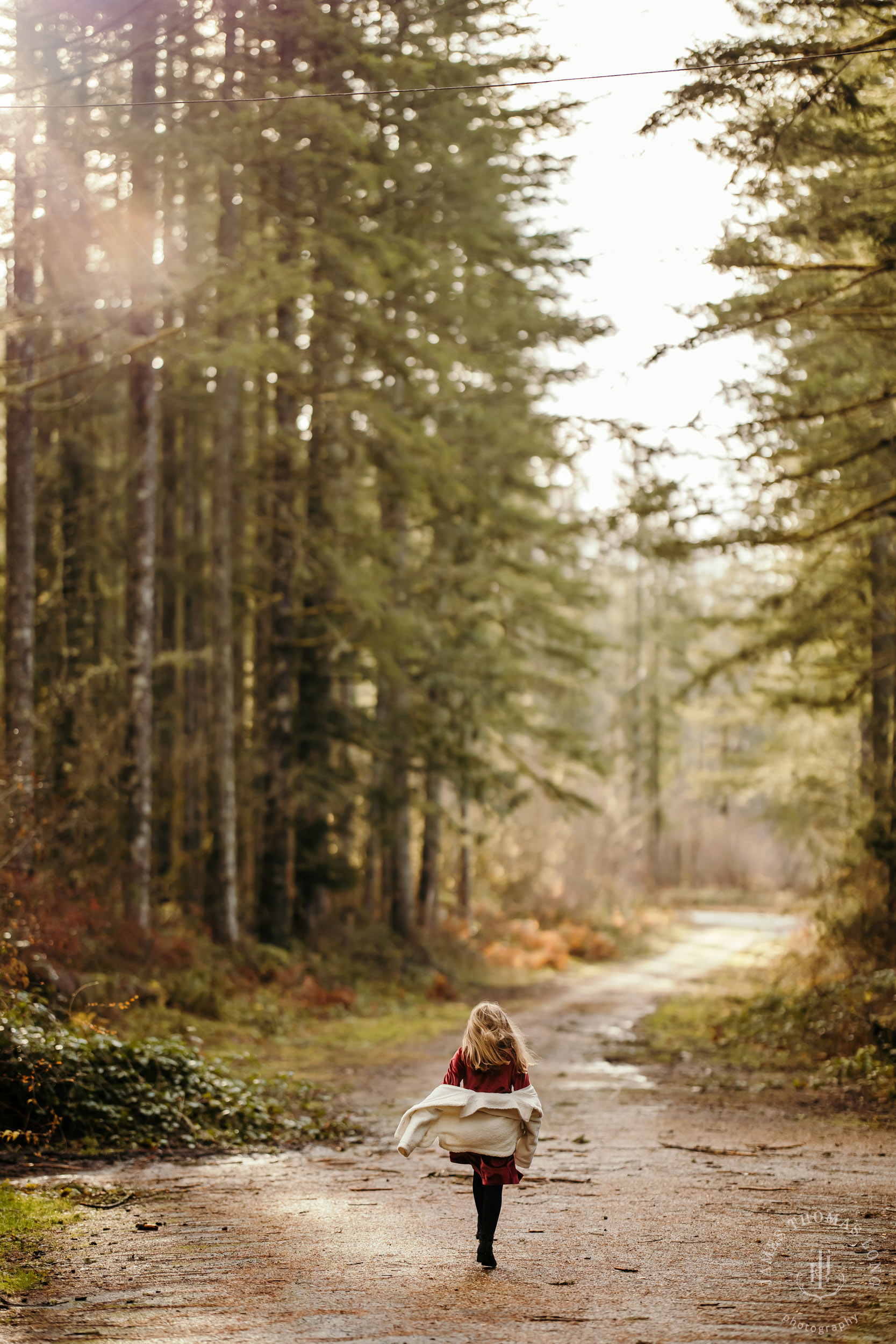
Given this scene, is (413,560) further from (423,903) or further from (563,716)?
(563,716)

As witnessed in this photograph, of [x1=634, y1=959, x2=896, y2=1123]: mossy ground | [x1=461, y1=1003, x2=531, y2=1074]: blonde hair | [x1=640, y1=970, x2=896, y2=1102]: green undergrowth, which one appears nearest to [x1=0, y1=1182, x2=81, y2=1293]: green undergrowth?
[x1=461, y1=1003, x2=531, y2=1074]: blonde hair

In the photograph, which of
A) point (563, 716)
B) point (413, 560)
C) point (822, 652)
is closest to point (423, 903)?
point (413, 560)

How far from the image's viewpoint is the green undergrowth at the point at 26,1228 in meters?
4.99

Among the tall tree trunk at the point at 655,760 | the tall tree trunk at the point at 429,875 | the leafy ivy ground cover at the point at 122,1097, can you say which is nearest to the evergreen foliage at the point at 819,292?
the leafy ivy ground cover at the point at 122,1097

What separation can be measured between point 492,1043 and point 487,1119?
35cm

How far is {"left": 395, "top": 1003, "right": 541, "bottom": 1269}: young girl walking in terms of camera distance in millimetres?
5164

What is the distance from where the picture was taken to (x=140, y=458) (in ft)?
45.7

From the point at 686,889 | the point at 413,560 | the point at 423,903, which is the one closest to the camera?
the point at 423,903

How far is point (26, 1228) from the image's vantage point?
5.66 meters

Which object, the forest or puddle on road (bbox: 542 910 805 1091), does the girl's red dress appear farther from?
puddle on road (bbox: 542 910 805 1091)

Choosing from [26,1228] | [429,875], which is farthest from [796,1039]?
[429,875]

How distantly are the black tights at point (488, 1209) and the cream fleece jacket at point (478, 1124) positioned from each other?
0.50 ft

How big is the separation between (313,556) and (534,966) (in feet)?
33.5

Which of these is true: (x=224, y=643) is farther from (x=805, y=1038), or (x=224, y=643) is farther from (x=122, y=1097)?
(x=805, y=1038)
